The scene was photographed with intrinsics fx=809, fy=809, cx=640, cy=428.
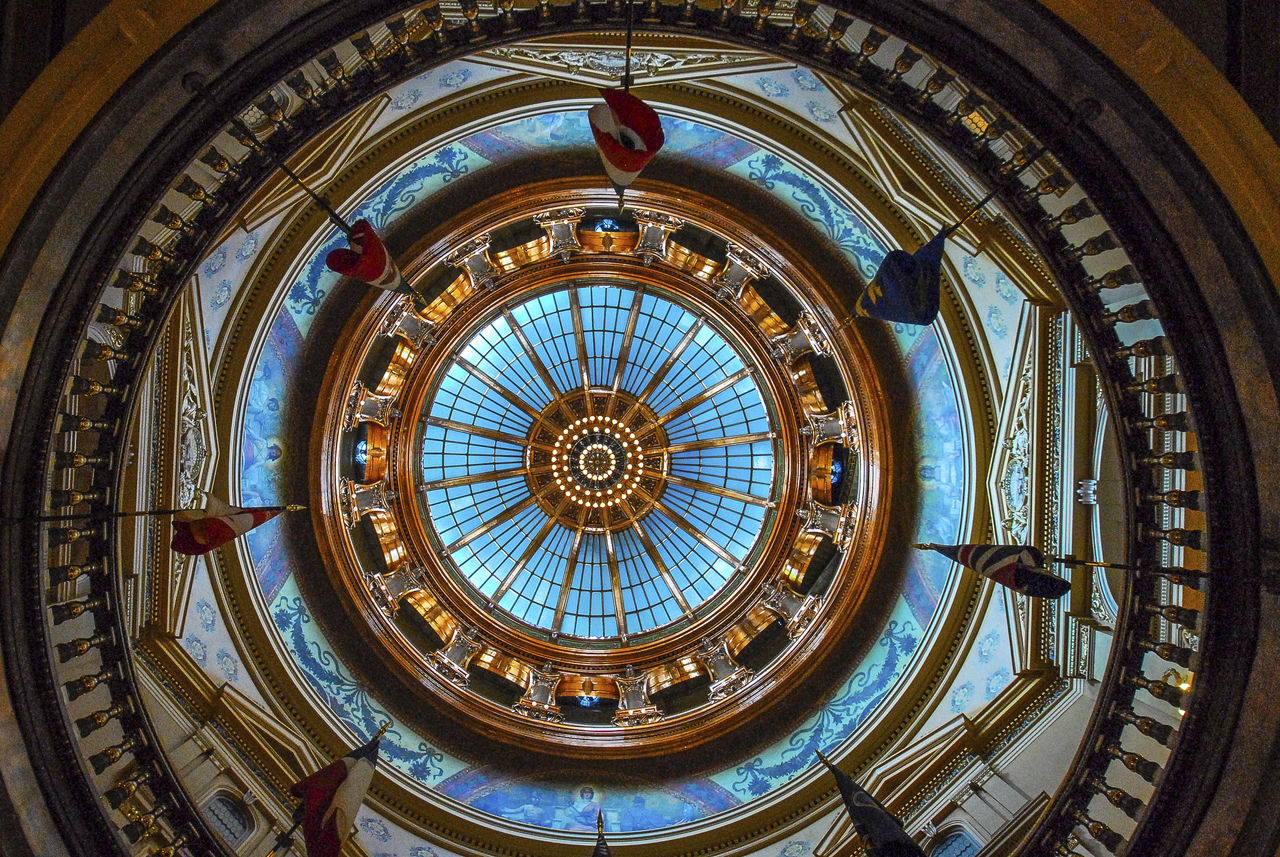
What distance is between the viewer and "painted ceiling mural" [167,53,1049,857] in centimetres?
1292

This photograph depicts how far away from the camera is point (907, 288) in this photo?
1101cm

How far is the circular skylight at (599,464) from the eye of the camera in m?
19.6

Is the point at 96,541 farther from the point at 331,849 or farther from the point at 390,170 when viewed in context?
the point at 390,170

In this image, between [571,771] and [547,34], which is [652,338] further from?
[547,34]

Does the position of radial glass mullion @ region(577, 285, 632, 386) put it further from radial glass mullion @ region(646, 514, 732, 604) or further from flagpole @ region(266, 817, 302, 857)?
flagpole @ region(266, 817, 302, 857)

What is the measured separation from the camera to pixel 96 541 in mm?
9883

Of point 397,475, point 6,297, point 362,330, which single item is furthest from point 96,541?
point 397,475

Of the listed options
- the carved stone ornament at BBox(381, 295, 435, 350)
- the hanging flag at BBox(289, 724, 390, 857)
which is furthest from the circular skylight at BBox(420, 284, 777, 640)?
the hanging flag at BBox(289, 724, 390, 857)

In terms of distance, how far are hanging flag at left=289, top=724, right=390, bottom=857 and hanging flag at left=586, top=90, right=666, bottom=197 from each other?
9.34m

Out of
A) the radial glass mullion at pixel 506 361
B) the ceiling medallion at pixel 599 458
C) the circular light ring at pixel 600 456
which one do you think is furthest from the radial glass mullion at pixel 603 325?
the radial glass mullion at pixel 506 361

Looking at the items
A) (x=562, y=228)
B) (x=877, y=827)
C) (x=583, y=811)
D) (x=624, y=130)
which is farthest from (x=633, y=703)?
(x=624, y=130)

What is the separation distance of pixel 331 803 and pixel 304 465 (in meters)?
6.60

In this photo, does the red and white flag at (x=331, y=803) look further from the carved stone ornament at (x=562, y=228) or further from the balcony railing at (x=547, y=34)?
the carved stone ornament at (x=562, y=228)

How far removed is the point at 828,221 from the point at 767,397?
522cm
